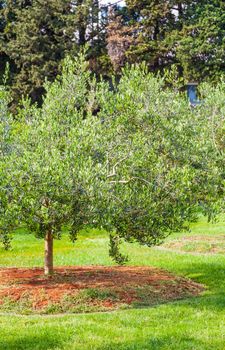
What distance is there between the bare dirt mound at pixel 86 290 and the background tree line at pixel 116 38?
3873 centimetres

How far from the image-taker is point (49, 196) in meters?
14.9

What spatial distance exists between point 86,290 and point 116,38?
4482cm

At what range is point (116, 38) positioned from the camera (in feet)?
Result: 191

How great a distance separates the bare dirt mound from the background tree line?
3873 centimetres

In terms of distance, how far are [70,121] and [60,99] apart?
0.98 m

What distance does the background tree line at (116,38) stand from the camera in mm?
56250

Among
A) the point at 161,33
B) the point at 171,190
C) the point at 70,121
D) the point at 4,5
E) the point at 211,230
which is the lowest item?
the point at 211,230

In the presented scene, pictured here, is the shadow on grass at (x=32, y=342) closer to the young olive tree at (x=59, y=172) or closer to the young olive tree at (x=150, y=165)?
the young olive tree at (x=59, y=172)

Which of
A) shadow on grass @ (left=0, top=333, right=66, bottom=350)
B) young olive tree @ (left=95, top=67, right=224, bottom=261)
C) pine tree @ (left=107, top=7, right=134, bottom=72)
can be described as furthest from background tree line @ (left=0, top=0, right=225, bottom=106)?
shadow on grass @ (left=0, top=333, right=66, bottom=350)

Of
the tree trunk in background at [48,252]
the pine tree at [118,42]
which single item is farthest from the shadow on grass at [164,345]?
the pine tree at [118,42]

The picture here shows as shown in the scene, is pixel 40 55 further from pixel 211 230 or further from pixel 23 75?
pixel 211 230

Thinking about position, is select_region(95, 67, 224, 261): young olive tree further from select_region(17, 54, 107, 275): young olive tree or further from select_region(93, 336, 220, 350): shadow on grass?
select_region(93, 336, 220, 350): shadow on grass

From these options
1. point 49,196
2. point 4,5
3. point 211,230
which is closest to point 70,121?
point 49,196

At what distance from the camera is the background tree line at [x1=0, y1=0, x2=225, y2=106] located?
5625 centimetres
